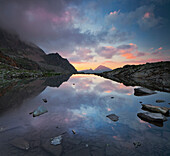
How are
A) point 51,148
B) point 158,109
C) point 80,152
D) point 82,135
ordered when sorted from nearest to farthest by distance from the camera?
point 80,152 < point 51,148 < point 82,135 < point 158,109

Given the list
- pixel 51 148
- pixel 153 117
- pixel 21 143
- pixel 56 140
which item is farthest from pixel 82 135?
pixel 153 117

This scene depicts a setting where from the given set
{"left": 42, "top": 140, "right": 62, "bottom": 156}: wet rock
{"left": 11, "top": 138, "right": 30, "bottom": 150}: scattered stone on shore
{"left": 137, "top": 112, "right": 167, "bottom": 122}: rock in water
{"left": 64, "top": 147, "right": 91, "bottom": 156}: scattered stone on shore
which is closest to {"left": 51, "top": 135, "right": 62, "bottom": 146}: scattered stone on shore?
{"left": 42, "top": 140, "right": 62, "bottom": 156}: wet rock

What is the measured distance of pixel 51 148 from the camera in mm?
4812

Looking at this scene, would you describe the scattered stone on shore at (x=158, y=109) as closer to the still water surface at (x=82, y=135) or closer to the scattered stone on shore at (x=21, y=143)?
the still water surface at (x=82, y=135)

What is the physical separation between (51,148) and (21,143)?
1908 mm

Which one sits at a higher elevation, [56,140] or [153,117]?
[153,117]

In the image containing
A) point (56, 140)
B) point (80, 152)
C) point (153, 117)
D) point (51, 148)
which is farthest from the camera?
point (153, 117)

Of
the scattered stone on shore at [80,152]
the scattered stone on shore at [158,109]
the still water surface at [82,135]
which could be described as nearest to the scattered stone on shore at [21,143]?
the still water surface at [82,135]

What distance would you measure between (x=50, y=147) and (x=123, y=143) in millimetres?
4221

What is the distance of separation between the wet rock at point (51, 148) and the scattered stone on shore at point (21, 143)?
91 cm

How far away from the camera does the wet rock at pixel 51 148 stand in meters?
4.51

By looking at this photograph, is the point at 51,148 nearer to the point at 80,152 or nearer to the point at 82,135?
the point at 80,152

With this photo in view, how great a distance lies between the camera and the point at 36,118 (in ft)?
26.5

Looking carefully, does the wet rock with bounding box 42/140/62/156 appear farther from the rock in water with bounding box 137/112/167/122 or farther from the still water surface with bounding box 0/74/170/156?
the rock in water with bounding box 137/112/167/122
